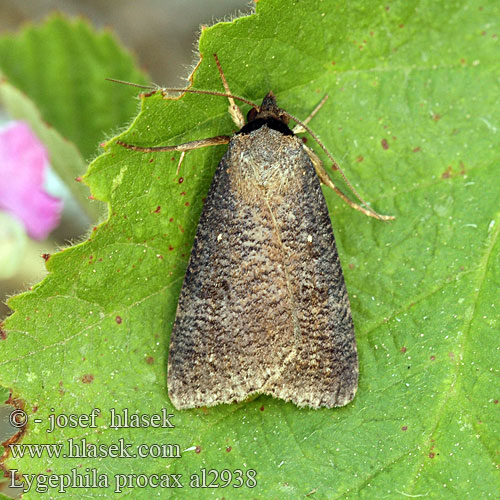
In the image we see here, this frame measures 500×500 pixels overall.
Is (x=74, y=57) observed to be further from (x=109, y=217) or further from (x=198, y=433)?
(x=198, y=433)

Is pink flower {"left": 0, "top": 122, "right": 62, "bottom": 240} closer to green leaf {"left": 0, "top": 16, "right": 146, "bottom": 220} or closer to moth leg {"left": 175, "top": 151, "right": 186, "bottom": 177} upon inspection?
green leaf {"left": 0, "top": 16, "right": 146, "bottom": 220}

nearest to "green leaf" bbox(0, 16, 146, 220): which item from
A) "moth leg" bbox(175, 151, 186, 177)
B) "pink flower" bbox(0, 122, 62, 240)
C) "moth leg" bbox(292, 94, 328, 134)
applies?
"pink flower" bbox(0, 122, 62, 240)

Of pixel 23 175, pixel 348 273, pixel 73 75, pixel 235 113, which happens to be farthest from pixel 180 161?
pixel 73 75

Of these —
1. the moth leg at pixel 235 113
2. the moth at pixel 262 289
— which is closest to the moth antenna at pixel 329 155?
the moth at pixel 262 289

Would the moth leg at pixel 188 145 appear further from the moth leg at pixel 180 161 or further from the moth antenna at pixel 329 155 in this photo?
the moth antenna at pixel 329 155

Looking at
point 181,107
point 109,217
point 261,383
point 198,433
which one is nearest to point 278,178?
point 181,107

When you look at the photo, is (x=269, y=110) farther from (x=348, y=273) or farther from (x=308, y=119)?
(x=348, y=273)
